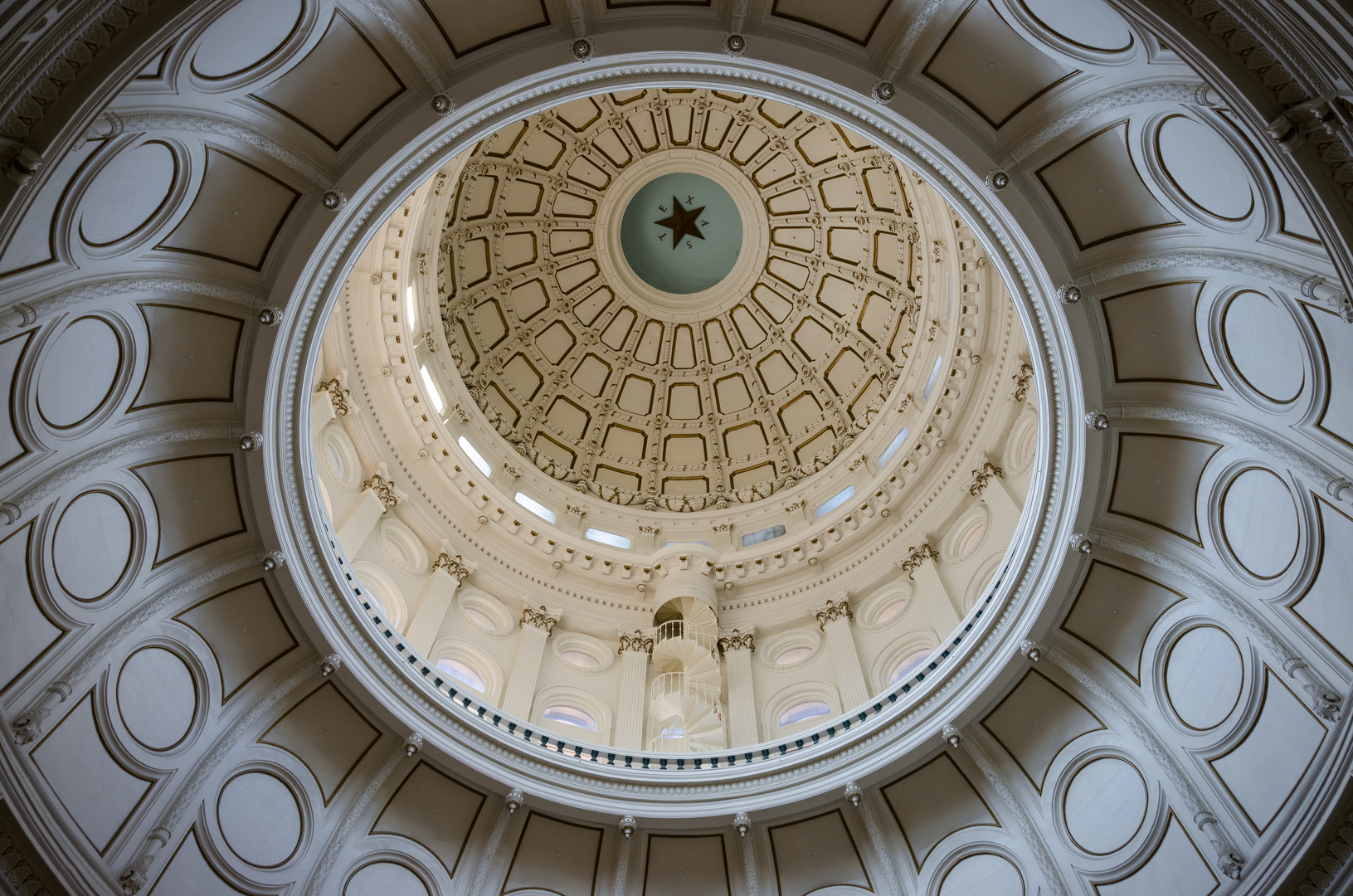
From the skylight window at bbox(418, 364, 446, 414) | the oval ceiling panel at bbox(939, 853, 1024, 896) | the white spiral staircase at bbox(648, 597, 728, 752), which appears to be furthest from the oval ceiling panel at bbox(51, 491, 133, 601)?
the oval ceiling panel at bbox(939, 853, 1024, 896)

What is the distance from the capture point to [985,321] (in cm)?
2548

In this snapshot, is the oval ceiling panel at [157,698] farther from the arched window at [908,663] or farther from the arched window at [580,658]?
the arched window at [908,663]

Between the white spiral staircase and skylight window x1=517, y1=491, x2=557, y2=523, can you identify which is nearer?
the white spiral staircase

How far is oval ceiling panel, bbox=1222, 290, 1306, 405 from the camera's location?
12.7 metres

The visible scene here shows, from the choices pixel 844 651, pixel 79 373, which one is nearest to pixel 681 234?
pixel 844 651

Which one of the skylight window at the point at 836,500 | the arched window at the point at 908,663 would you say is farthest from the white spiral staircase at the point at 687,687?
the skylight window at the point at 836,500

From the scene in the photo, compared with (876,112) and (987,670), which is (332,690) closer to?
(987,670)

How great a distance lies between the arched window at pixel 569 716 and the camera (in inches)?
910

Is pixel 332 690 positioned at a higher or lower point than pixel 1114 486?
lower

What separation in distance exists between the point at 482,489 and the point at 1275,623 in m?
20.4

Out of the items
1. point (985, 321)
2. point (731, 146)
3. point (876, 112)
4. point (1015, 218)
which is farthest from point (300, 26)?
point (731, 146)

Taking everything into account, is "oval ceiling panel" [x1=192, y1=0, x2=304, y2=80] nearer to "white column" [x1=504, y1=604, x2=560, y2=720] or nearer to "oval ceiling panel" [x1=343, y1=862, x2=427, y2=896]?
"oval ceiling panel" [x1=343, y1=862, x2=427, y2=896]

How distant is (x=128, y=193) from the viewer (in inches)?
503

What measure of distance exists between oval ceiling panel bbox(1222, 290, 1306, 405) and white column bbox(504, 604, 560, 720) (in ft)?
56.2
